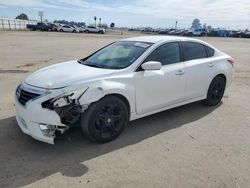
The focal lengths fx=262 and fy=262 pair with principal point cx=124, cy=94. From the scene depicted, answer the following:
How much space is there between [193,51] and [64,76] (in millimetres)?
2901

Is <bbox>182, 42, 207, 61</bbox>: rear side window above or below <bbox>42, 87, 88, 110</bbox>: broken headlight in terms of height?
above

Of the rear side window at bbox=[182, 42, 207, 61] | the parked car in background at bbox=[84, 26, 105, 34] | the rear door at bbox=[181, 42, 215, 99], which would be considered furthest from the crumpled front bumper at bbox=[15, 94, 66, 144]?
the parked car in background at bbox=[84, 26, 105, 34]

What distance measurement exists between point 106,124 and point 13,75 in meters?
5.80

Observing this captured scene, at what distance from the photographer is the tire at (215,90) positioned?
591cm

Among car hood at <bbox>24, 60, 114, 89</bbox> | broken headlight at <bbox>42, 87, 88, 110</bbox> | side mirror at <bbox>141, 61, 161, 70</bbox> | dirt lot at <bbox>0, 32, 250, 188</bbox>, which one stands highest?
side mirror at <bbox>141, 61, 161, 70</bbox>

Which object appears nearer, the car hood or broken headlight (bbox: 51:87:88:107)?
broken headlight (bbox: 51:87:88:107)

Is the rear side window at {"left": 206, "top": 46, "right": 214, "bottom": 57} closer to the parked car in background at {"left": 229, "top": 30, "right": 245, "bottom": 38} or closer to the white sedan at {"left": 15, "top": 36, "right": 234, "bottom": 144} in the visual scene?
the white sedan at {"left": 15, "top": 36, "right": 234, "bottom": 144}

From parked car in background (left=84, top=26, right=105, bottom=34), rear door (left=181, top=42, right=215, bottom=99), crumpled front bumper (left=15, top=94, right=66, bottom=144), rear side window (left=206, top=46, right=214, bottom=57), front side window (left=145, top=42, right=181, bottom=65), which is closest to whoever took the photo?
crumpled front bumper (left=15, top=94, right=66, bottom=144)

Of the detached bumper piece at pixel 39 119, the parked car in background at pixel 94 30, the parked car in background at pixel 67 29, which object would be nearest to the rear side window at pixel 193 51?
the detached bumper piece at pixel 39 119

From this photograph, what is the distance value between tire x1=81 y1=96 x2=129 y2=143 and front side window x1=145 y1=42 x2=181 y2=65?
1039 mm

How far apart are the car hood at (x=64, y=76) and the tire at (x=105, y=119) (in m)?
0.44

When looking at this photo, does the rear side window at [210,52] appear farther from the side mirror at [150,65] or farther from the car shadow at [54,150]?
the side mirror at [150,65]

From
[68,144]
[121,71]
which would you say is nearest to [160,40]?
[121,71]

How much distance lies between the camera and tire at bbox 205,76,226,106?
5906 millimetres
